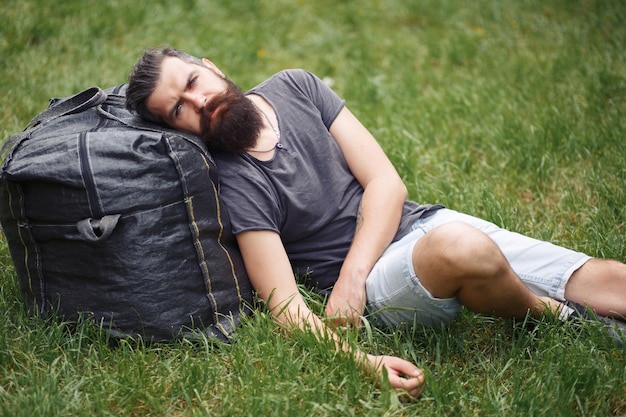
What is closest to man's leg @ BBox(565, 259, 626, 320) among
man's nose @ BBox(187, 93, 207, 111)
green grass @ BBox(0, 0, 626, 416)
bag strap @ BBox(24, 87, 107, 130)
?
green grass @ BBox(0, 0, 626, 416)

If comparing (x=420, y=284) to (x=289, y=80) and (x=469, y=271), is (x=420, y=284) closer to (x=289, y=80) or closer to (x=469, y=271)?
(x=469, y=271)

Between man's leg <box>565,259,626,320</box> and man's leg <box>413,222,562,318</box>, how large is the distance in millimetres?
235

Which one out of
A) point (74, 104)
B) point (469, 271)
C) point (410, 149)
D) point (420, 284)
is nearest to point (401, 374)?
point (420, 284)

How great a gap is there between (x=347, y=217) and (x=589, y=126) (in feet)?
7.27

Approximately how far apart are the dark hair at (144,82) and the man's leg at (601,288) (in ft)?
5.98

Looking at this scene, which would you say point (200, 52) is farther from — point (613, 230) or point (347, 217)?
point (613, 230)

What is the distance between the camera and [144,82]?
9.00 feet

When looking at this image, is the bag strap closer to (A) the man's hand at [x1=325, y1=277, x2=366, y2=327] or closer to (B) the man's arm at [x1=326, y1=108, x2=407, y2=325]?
(B) the man's arm at [x1=326, y1=108, x2=407, y2=325]

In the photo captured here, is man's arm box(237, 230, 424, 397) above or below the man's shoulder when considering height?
below

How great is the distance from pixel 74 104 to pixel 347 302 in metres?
1.41

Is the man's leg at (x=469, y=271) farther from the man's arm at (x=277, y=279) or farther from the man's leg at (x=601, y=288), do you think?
the man's arm at (x=277, y=279)

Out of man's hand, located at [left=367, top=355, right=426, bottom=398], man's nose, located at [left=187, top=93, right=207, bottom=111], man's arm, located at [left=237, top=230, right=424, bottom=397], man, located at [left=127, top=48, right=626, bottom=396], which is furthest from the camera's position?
man's nose, located at [left=187, top=93, right=207, bottom=111]

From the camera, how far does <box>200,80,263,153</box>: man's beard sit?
2713mm

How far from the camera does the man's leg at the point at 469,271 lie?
2.40 m
